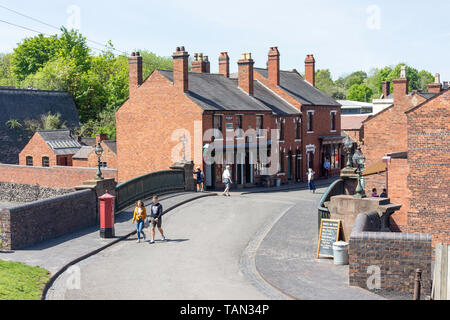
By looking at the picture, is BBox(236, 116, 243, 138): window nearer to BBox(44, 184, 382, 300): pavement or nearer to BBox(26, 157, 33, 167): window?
BBox(44, 184, 382, 300): pavement

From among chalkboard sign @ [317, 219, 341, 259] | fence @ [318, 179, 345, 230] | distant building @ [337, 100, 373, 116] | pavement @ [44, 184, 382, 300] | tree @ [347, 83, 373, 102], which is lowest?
pavement @ [44, 184, 382, 300]

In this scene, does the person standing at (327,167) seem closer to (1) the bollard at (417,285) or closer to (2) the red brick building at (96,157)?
(2) the red brick building at (96,157)

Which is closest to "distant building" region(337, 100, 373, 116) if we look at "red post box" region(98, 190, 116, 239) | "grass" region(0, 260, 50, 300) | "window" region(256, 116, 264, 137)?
"window" region(256, 116, 264, 137)

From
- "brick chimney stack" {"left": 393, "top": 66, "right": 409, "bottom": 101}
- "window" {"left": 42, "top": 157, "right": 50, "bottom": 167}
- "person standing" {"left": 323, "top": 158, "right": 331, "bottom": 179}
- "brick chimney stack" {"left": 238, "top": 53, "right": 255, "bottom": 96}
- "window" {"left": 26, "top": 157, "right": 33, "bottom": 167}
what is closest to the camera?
"brick chimney stack" {"left": 393, "top": 66, "right": 409, "bottom": 101}

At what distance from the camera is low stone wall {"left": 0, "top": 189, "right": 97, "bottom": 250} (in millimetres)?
18625

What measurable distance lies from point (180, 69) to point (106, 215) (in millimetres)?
19985

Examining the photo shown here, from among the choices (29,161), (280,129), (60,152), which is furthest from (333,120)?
Answer: (29,161)

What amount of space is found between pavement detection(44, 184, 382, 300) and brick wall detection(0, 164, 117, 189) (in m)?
18.9

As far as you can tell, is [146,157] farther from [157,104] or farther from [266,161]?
[266,161]

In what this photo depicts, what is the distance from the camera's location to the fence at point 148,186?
26.2 metres

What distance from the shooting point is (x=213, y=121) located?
3919cm

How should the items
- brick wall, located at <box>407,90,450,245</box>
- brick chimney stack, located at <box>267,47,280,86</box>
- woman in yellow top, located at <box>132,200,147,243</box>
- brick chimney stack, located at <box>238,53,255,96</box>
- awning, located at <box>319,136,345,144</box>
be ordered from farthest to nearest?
awning, located at <box>319,136,345,144</box>, brick chimney stack, located at <box>267,47,280,86</box>, brick chimney stack, located at <box>238,53,255,96</box>, brick wall, located at <box>407,90,450,245</box>, woman in yellow top, located at <box>132,200,147,243</box>

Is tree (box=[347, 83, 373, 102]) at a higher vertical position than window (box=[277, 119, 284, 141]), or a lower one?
higher

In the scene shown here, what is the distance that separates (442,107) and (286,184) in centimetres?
2499
